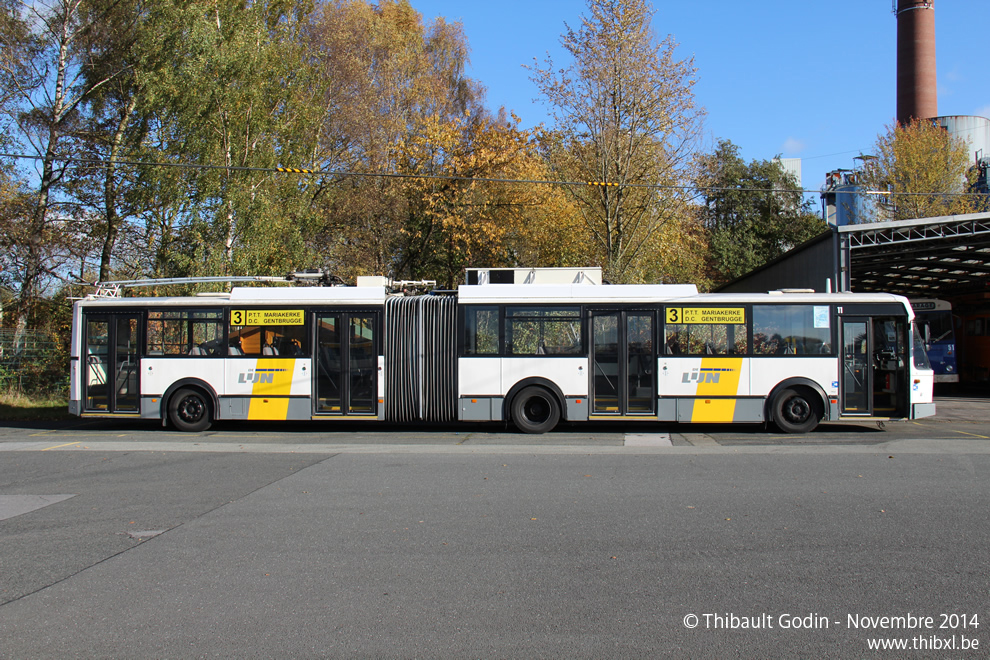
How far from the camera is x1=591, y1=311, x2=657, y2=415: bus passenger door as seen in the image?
1393 centimetres

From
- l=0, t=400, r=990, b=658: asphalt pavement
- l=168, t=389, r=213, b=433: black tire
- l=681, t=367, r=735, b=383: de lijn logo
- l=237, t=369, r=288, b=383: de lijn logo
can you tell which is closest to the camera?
l=0, t=400, r=990, b=658: asphalt pavement

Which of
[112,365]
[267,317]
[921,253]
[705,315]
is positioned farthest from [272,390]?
[921,253]

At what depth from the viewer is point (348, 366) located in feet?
47.3

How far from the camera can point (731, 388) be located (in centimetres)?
1377

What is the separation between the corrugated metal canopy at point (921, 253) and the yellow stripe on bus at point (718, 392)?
1014cm

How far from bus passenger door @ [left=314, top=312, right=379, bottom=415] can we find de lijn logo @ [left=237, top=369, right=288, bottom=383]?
94cm

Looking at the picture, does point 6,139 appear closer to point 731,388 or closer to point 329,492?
point 329,492

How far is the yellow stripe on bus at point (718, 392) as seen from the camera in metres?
13.8

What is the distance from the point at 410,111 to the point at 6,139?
18881mm

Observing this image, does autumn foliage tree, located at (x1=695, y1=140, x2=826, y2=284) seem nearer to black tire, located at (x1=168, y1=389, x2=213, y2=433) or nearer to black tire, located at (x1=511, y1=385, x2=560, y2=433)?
black tire, located at (x1=511, y1=385, x2=560, y2=433)

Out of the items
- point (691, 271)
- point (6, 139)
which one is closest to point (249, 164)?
point (6, 139)

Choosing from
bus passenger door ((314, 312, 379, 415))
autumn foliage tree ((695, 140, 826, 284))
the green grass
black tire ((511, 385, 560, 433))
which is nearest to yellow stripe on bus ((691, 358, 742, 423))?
black tire ((511, 385, 560, 433))

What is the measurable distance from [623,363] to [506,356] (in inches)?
93.3

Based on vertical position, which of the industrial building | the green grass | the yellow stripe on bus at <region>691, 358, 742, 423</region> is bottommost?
the green grass
